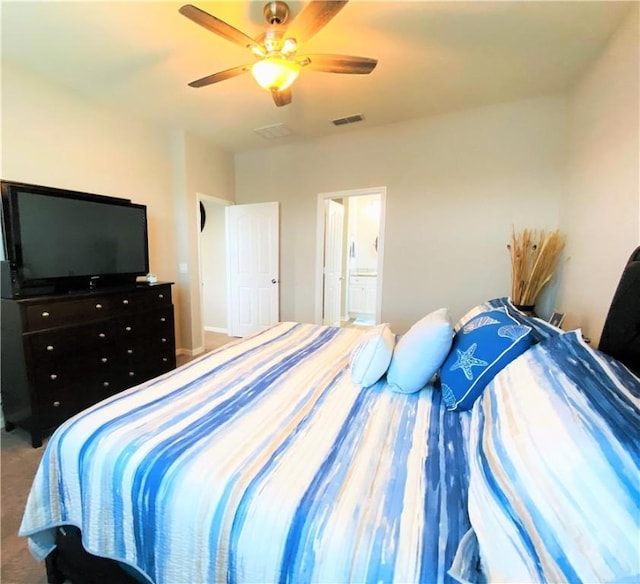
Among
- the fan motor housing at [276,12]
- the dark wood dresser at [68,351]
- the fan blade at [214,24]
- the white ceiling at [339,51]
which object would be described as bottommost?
the dark wood dresser at [68,351]

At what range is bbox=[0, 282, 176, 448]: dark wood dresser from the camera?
6.69 feet

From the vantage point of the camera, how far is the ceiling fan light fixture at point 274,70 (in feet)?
5.71

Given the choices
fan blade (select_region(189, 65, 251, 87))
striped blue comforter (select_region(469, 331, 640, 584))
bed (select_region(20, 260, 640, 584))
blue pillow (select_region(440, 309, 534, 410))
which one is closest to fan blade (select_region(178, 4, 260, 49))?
fan blade (select_region(189, 65, 251, 87))

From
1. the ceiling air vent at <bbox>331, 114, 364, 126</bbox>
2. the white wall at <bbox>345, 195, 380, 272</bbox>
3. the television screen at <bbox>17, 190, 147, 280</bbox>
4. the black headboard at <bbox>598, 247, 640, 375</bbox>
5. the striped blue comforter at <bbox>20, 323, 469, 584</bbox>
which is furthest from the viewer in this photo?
the white wall at <bbox>345, 195, 380, 272</bbox>

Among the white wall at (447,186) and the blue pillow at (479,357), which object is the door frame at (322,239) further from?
the blue pillow at (479,357)

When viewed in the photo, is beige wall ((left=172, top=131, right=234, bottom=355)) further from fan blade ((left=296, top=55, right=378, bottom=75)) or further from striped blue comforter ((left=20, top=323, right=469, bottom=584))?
striped blue comforter ((left=20, top=323, right=469, bottom=584))

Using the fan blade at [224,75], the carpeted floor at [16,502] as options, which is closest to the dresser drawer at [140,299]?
the carpeted floor at [16,502]

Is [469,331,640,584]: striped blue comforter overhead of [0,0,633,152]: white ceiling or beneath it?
beneath

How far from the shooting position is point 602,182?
2.06 meters

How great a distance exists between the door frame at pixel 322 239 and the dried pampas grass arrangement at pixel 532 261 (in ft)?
4.51

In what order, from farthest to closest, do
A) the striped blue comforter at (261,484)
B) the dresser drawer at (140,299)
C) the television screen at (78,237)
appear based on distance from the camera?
the dresser drawer at (140,299), the television screen at (78,237), the striped blue comforter at (261,484)

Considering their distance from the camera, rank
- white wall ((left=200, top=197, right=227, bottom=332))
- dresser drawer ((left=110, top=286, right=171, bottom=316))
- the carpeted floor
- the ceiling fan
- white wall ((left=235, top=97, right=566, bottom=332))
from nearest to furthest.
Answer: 1. the carpeted floor
2. the ceiling fan
3. dresser drawer ((left=110, top=286, right=171, bottom=316))
4. white wall ((left=235, top=97, right=566, bottom=332))
5. white wall ((left=200, top=197, right=227, bottom=332))

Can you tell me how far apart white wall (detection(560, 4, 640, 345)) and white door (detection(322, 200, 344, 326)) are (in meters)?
2.60

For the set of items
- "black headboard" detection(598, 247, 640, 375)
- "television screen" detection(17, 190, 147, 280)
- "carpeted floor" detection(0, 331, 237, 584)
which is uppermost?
"television screen" detection(17, 190, 147, 280)
